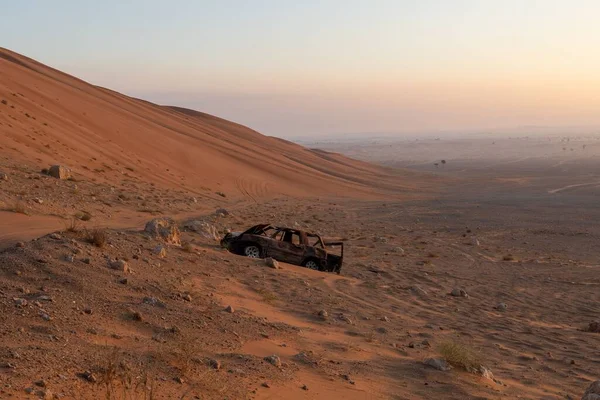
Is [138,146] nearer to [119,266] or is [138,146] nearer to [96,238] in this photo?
[96,238]

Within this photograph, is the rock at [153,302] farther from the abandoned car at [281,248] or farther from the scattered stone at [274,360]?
the abandoned car at [281,248]

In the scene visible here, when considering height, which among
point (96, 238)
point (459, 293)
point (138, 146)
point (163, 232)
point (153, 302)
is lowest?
point (459, 293)

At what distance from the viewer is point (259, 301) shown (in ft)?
37.4

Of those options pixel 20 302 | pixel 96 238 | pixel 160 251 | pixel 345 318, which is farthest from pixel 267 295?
pixel 20 302

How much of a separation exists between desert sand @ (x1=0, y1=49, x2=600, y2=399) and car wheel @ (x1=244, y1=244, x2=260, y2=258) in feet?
2.69

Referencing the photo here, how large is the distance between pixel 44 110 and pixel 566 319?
109 ft

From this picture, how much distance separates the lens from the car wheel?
15.7m

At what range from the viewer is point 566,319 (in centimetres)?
1477

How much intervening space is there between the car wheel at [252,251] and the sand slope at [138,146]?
553 inches

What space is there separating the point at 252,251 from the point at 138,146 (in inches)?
1196

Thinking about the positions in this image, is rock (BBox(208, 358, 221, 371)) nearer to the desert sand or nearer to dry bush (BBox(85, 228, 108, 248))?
the desert sand

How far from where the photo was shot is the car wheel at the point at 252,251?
15.7 meters

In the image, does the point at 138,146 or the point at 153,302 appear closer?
the point at 153,302

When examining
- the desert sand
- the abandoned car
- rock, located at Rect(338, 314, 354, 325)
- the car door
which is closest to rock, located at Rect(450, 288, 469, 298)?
the desert sand
